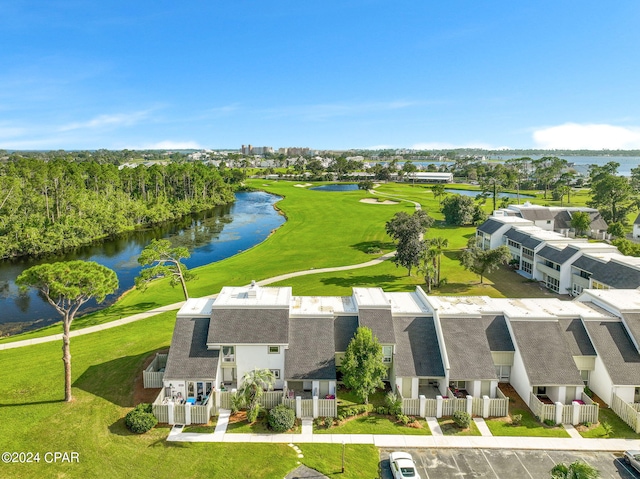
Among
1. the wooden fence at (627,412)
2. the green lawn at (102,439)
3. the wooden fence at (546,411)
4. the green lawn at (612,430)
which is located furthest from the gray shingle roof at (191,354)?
the wooden fence at (627,412)

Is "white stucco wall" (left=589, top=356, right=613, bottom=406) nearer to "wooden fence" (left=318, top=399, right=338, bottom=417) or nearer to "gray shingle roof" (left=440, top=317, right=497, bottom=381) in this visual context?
"gray shingle roof" (left=440, top=317, right=497, bottom=381)

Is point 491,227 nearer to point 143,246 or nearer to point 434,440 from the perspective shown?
point 434,440

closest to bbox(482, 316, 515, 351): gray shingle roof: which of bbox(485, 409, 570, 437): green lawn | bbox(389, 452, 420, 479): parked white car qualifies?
bbox(485, 409, 570, 437): green lawn

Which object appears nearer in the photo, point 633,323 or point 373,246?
point 633,323

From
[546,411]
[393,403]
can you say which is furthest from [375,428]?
[546,411]

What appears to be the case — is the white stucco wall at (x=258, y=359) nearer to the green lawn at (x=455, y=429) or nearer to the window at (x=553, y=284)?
the green lawn at (x=455, y=429)
